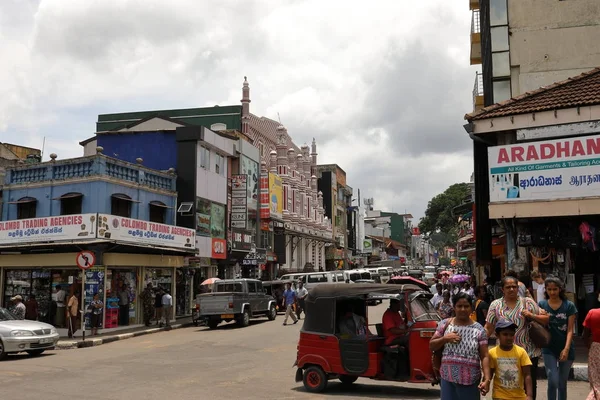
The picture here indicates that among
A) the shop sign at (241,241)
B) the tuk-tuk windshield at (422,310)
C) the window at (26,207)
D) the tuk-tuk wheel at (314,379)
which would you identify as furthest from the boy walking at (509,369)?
the shop sign at (241,241)

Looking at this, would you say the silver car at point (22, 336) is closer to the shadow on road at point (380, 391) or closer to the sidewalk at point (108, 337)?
the sidewalk at point (108, 337)

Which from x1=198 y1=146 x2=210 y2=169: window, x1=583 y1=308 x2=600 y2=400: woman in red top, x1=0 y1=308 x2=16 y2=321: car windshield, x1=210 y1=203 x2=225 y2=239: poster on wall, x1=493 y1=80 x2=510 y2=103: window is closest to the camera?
x1=583 y1=308 x2=600 y2=400: woman in red top

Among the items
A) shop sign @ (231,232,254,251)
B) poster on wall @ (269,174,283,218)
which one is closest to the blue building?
shop sign @ (231,232,254,251)

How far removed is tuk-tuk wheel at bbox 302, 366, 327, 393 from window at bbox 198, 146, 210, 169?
77.0 ft

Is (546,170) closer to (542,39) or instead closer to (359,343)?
(359,343)

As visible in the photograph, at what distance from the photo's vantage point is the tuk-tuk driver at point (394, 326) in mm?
10352

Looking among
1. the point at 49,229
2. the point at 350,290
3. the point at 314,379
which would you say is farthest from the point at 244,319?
the point at 350,290

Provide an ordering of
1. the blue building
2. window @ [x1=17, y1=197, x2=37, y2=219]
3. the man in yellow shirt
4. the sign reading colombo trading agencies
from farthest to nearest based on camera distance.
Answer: window @ [x1=17, y1=197, x2=37, y2=219]
the blue building
the sign reading colombo trading agencies
the man in yellow shirt

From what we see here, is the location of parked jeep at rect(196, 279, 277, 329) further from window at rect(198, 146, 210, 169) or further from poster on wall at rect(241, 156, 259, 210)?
poster on wall at rect(241, 156, 259, 210)

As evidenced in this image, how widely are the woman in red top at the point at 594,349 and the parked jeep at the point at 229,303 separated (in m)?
18.2

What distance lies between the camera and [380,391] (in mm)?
10742

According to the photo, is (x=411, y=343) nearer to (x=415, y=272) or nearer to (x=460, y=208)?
(x=460, y=208)

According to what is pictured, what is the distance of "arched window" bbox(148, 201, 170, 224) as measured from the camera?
97.3 ft

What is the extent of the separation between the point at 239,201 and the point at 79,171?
12334 mm
